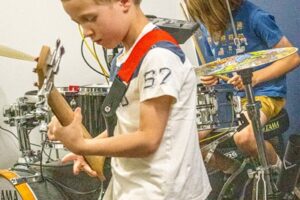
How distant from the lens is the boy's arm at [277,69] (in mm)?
1613

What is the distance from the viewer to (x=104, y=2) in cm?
83

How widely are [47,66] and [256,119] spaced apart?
2.32ft

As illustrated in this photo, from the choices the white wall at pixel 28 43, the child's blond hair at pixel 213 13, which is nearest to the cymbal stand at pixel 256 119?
the child's blond hair at pixel 213 13

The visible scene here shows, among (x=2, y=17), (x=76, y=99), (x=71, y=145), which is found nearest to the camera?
(x=71, y=145)

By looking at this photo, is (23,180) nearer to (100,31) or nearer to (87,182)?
(87,182)

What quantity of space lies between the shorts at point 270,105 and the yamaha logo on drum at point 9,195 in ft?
2.95

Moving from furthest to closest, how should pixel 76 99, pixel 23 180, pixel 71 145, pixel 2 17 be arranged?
pixel 2 17 → pixel 76 99 → pixel 23 180 → pixel 71 145

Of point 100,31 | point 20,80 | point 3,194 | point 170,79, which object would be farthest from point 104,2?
point 20,80

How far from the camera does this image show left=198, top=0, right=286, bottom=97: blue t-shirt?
5.56 ft

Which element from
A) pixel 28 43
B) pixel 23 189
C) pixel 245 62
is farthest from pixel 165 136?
pixel 28 43

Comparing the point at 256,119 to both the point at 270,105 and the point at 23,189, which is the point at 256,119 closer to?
the point at 270,105

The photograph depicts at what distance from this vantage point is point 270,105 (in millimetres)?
1675

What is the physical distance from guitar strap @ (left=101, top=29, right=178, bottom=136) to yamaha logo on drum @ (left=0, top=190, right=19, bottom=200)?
82 centimetres

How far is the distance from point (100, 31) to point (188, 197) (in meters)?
0.38
